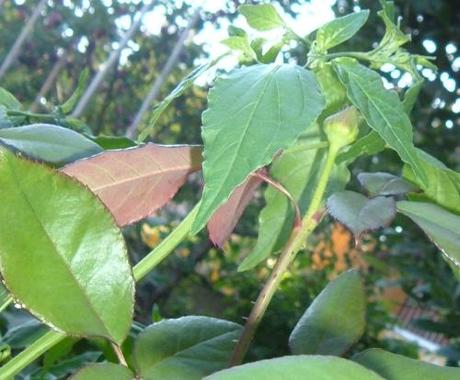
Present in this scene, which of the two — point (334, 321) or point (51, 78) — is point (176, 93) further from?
point (51, 78)

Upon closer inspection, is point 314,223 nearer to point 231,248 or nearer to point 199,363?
point 199,363

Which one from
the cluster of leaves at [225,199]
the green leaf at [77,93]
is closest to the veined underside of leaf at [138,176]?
the cluster of leaves at [225,199]

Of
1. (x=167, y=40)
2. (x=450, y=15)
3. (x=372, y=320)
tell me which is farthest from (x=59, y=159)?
(x=167, y=40)

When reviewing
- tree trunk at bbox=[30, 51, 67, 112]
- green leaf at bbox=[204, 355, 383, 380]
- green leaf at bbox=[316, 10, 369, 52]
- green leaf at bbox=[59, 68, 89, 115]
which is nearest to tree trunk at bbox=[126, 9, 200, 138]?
tree trunk at bbox=[30, 51, 67, 112]

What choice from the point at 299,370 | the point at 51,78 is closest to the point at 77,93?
the point at 299,370

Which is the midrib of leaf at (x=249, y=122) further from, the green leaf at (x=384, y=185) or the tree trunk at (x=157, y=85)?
the tree trunk at (x=157, y=85)
